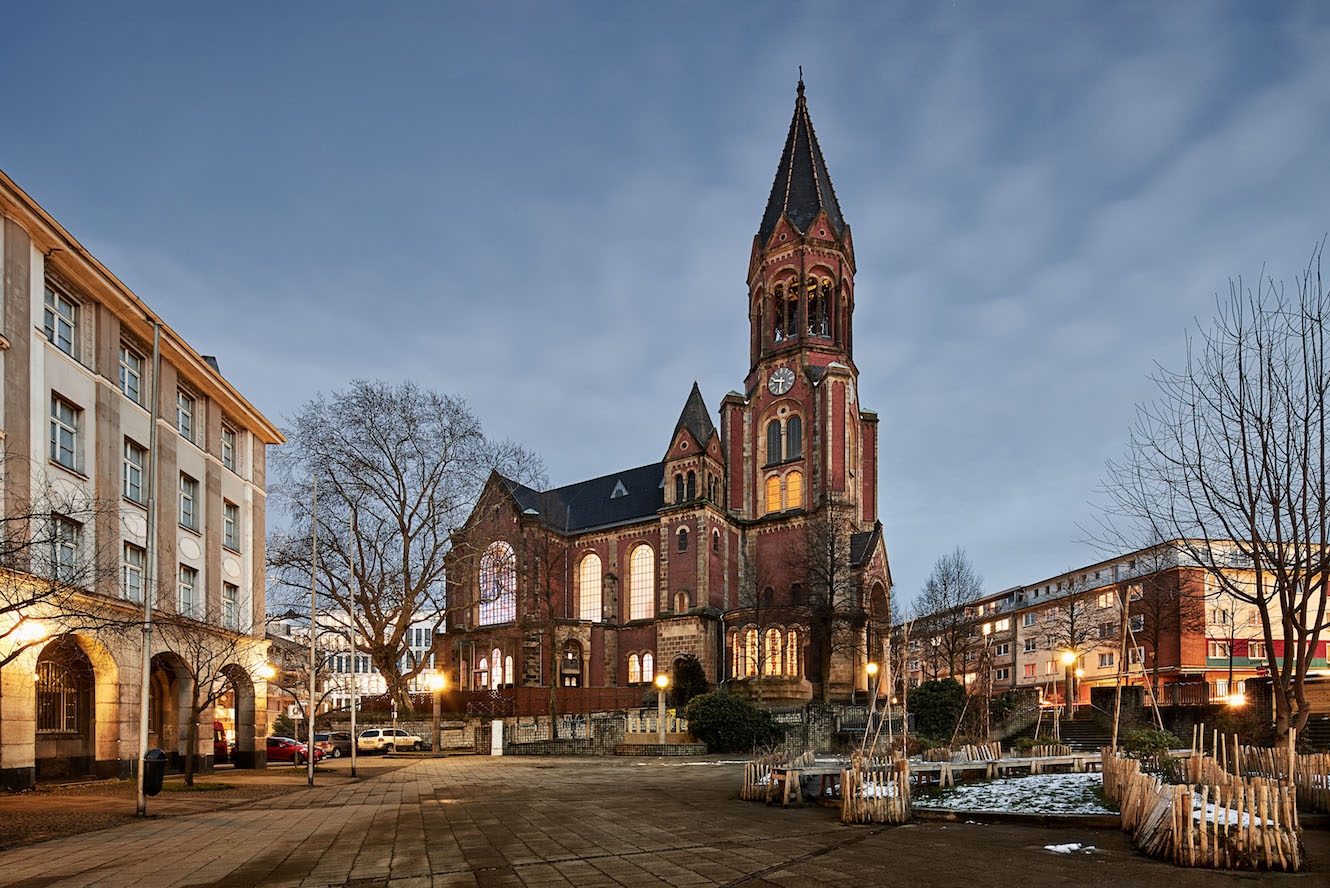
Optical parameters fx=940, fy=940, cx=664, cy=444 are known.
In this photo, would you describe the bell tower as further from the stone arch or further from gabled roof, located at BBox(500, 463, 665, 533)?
the stone arch

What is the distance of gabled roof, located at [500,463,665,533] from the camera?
70.1m

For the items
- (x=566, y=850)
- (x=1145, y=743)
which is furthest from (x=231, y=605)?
(x=1145, y=743)

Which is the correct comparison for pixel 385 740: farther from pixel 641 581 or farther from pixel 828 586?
pixel 828 586

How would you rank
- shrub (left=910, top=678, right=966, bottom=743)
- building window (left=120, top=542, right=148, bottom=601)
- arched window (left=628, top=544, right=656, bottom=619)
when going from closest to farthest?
1. building window (left=120, top=542, right=148, bottom=601)
2. shrub (left=910, top=678, right=966, bottom=743)
3. arched window (left=628, top=544, right=656, bottom=619)

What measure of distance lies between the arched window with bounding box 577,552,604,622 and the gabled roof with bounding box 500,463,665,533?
2.64 m

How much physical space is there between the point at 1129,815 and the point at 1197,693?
Answer: 33244mm

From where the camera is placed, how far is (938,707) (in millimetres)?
41656

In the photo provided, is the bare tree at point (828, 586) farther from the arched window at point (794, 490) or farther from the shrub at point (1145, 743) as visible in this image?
the shrub at point (1145, 743)

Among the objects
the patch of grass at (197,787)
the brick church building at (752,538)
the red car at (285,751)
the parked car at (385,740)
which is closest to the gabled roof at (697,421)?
the brick church building at (752,538)

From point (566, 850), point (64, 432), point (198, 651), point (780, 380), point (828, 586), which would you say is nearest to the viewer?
point (566, 850)

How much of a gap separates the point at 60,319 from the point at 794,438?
4800cm

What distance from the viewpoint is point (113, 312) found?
2625 cm

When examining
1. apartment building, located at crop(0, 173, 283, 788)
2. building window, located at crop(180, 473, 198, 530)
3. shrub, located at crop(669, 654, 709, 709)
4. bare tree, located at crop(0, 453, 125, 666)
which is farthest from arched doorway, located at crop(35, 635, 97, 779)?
shrub, located at crop(669, 654, 709, 709)

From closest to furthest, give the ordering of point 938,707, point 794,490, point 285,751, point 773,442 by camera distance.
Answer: point 285,751 < point 938,707 < point 794,490 < point 773,442
